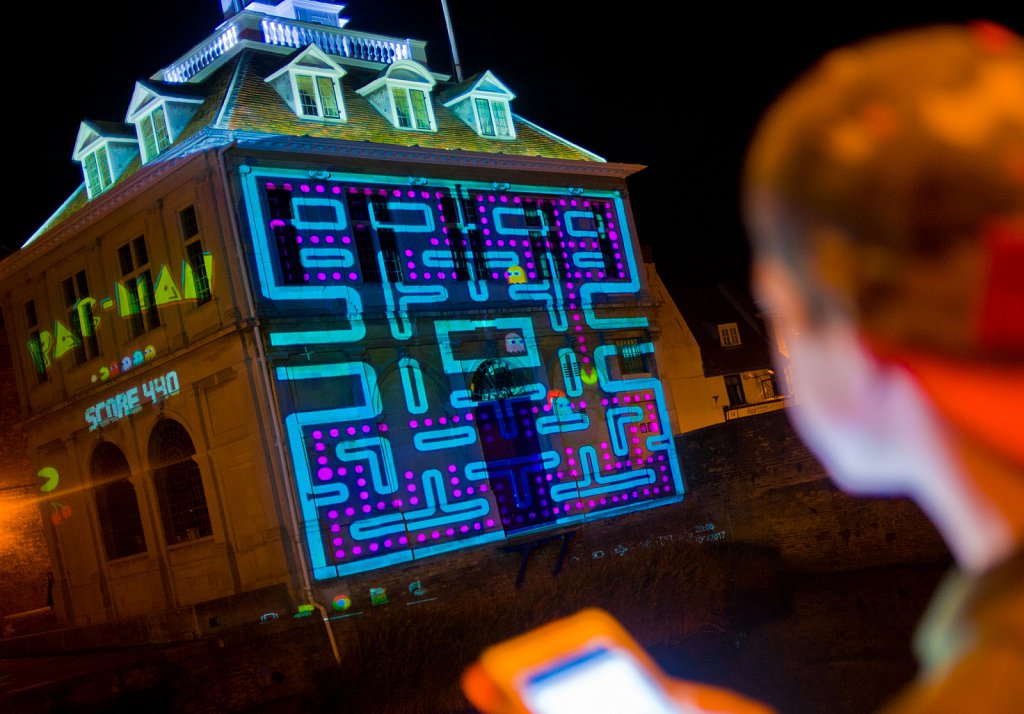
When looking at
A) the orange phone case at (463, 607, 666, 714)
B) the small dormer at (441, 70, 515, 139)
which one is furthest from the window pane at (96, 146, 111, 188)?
the orange phone case at (463, 607, 666, 714)

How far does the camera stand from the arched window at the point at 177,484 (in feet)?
69.8

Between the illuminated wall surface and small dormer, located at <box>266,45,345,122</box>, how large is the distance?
1.76 m

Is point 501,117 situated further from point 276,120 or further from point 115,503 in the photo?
point 115,503

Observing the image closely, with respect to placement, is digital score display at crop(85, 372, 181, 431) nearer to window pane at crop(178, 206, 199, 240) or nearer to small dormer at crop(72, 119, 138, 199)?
window pane at crop(178, 206, 199, 240)

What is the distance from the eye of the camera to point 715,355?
114ft

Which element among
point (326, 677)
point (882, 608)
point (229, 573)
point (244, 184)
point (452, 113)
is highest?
point (452, 113)

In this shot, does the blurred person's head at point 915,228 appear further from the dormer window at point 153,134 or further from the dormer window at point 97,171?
the dormer window at point 97,171

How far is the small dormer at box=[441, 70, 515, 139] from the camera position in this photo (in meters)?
25.2

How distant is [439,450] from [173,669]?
8.23m

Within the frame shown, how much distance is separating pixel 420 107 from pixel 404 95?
473mm

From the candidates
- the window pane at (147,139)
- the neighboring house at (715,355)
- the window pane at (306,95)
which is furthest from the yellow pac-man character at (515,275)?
the window pane at (147,139)

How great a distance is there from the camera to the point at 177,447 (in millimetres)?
21781

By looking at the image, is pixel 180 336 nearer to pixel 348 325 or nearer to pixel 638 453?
pixel 348 325

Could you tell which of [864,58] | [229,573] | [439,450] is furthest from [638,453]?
[864,58]
